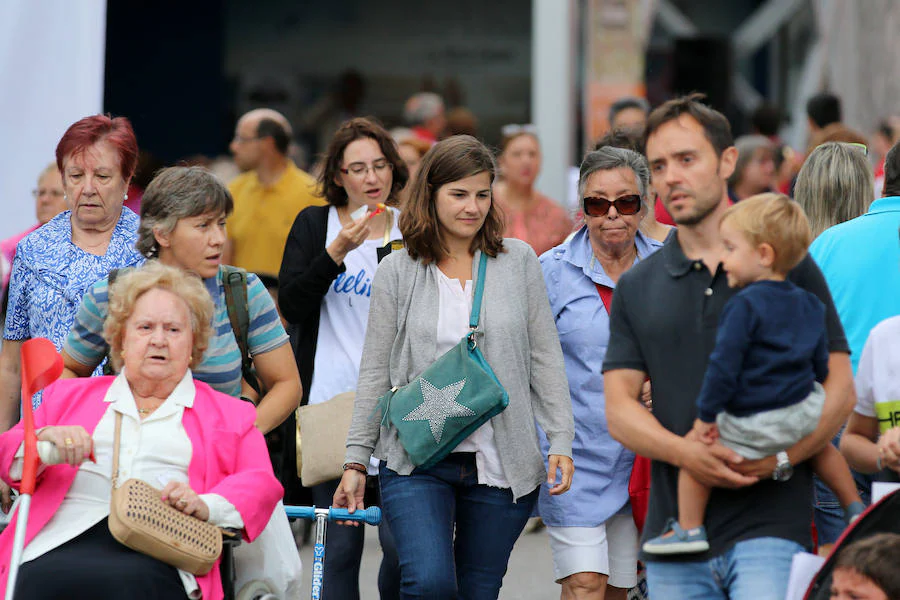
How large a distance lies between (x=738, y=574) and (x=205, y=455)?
66.6 inches

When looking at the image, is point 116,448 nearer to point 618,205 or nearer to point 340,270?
point 340,270

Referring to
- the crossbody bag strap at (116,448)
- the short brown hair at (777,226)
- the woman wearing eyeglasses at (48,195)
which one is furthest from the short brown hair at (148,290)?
the woman wearing eyeglasses at (48,195)

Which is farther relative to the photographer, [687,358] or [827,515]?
[827,515]

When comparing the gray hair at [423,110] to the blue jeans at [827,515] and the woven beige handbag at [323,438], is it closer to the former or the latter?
the woven beige handbag at [323,438]

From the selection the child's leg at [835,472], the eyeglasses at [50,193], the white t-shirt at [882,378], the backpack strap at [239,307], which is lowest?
the child's leg at [835,472]

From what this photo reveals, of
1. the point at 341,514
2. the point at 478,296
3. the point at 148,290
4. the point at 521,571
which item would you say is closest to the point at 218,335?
the point at 148,290

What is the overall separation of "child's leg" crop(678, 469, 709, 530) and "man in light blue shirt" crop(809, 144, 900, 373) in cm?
148

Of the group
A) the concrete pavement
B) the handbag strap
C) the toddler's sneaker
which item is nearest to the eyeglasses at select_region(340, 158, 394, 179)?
the handbag strap

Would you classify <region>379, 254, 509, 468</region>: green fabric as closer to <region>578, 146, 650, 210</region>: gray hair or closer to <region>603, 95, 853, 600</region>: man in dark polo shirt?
<region>603, 95, 853, 600</region>: man in dark polo shirt

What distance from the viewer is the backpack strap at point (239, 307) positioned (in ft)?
15.7

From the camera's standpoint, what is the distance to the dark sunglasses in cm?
492

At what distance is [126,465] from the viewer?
165 inches

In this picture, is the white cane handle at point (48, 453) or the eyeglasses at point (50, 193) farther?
the eyeglasses at point (50, 193)

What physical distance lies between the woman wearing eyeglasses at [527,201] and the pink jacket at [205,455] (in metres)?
4.25
